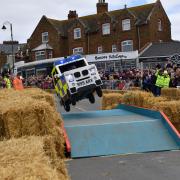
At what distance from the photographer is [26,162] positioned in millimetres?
5406

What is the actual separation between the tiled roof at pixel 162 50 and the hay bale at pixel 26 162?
43298 mm

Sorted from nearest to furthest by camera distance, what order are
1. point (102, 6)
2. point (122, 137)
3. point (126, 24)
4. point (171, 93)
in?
point (122, 137), point (171, 93), point (126, 24), point (102, 6)

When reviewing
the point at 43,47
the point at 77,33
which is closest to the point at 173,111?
the point at 77,33

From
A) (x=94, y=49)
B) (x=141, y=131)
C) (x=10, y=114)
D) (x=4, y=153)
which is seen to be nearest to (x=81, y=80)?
(x=141, y=131)

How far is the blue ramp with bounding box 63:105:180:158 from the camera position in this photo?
11.7 m

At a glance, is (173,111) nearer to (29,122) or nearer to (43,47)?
(29,122)

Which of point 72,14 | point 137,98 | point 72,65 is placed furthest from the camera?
point 72,14

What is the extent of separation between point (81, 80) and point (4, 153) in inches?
506

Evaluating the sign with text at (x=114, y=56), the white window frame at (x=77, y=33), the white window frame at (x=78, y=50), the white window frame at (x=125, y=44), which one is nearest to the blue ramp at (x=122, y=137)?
the sign with text at (x=114, y=56)

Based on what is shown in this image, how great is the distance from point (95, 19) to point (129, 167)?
61.7 m

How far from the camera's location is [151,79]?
25.3m

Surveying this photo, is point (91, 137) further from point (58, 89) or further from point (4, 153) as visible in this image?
point (58, 89)

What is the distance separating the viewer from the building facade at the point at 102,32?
64000 millimetres

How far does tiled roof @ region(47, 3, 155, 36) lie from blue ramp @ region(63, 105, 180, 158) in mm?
51615
